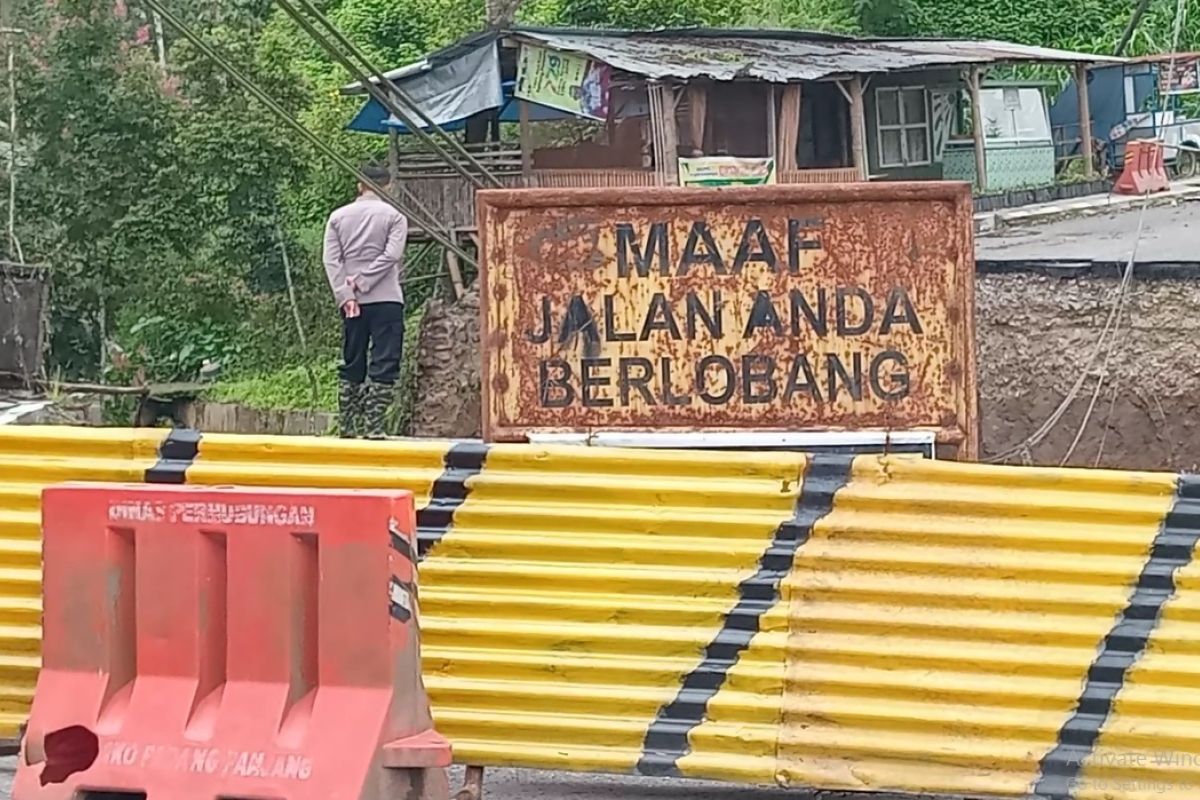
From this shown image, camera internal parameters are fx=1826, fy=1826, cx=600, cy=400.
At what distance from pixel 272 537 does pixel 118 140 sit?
67.4 ft

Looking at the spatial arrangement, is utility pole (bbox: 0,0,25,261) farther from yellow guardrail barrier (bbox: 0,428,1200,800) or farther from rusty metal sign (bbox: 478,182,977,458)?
yellow guardrail barrier (bbox: 0,428,1200,800)

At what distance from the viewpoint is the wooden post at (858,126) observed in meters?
25.1

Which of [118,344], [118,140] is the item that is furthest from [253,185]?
[118,344]

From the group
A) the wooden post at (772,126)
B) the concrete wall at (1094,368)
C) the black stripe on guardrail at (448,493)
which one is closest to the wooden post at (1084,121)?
the wooden post at (772,126)

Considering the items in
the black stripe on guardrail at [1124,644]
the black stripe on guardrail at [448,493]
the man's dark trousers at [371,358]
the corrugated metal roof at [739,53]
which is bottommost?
the black stripe on guardrail at [1124,644]

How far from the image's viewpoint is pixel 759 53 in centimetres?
2438

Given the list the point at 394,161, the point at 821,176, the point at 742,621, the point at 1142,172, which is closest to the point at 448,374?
the point at 394,161

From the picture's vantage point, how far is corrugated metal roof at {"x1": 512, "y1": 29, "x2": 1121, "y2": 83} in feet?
73.7

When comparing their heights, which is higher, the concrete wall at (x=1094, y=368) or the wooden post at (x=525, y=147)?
the wooden post at (x=525, y=147)

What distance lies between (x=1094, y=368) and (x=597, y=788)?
7.38m

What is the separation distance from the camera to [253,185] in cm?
2472

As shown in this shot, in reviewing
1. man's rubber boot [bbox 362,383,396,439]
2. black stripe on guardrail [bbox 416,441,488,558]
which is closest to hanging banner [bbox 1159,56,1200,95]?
man's rubber boot [bbox 362,383,396,439]

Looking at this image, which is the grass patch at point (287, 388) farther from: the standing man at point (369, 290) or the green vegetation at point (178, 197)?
the standing man at point (369, 290)

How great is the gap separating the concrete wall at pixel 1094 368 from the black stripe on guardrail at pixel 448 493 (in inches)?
285
